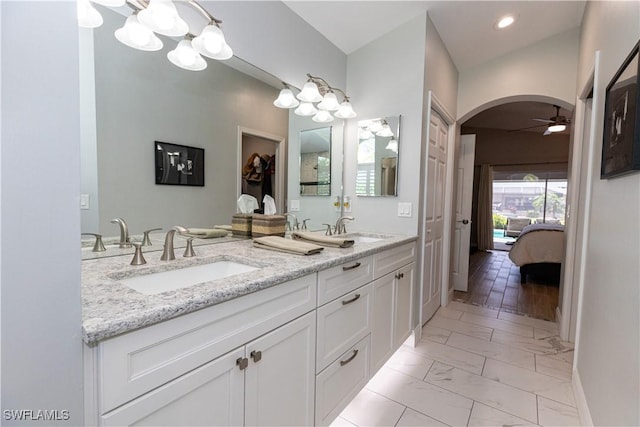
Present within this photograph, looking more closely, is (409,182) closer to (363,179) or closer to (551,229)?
(363,179)

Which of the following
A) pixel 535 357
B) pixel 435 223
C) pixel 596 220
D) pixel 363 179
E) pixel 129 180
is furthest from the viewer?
pixel 435 223

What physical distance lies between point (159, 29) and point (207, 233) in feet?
3.30

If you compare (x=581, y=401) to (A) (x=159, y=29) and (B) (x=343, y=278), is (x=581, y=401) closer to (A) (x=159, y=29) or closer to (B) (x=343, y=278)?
(B) (x=343, y=278)

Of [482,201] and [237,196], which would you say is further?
[482,201]

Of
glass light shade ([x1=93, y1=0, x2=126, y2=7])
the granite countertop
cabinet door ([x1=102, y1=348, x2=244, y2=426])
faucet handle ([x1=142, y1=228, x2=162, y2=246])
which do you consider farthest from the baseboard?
glass light shade ([x1=93, y1=0, x2=126, y2=7])

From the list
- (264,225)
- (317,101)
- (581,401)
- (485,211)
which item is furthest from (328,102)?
(485,211)

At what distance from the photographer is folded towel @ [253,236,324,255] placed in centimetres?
149

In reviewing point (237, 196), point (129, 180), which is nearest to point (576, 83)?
point (237, 196)

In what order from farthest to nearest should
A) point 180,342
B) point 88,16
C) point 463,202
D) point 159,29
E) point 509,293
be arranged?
point 509,293
point 463,202
point 159,29
point 88,16
point 180,342

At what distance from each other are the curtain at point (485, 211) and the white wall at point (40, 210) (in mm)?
8035

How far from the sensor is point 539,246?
14.3 ft

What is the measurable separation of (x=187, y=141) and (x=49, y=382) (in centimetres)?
121

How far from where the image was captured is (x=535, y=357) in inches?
91.5

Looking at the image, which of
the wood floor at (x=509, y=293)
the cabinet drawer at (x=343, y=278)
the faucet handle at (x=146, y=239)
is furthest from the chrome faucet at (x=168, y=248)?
the wood floor at (x=509, y=293)
